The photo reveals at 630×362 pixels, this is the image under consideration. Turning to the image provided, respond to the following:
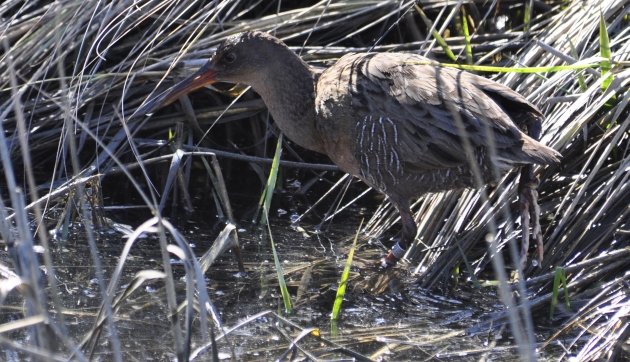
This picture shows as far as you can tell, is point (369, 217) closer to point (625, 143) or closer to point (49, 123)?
point (625, 143)

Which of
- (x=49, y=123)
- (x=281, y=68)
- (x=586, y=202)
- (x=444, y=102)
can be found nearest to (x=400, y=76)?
(x=444, y=102)

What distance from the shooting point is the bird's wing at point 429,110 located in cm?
369

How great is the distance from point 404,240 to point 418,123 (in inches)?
21.5

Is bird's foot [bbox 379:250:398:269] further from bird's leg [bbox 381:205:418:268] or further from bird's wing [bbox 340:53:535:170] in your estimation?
bird's wing [bbox 340:53:535:170]

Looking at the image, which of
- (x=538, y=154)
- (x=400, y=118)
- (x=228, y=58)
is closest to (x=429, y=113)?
(x=400, y=118)

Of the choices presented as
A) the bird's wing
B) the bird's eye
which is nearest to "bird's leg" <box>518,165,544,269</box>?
the bird's wing

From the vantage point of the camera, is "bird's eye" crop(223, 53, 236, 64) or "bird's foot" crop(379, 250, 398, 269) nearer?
"bird's foot" crop(379, 250, 398, 269)

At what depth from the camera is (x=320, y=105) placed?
161 inches

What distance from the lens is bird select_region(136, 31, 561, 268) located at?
3707mm

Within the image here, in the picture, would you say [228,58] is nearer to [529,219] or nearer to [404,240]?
[404,240]

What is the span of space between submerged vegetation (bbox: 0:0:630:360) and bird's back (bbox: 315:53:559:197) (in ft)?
0.61

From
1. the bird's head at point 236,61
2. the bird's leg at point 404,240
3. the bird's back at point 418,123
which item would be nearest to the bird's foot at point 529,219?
the bird's back at point 418,123

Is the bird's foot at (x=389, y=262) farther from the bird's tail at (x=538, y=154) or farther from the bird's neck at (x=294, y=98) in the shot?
the bird's tail at (x=538, y=154)

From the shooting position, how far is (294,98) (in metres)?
4.25
